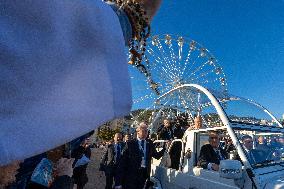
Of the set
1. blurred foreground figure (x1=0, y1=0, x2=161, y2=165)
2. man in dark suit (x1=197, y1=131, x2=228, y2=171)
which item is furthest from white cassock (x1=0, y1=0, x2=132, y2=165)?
man in dark suit (x1=197, y1=131, x2=228, y2=171)

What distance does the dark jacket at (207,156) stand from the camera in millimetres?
4284

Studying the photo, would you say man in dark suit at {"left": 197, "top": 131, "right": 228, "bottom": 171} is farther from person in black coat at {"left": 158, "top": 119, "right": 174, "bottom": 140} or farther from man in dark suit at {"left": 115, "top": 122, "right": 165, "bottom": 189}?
person in black coat at {"left": 158, "top": 119, "right": 174, "bottom": 140}

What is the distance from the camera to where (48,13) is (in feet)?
2.06

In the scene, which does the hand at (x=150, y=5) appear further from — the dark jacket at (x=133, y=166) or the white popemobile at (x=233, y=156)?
the dark jacket at (x=133, y=166)

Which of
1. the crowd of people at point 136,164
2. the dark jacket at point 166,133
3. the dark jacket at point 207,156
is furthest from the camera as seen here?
the dark jacket at point 166,133

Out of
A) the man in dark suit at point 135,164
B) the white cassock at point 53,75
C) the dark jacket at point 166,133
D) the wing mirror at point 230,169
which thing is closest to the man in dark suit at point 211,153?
the wing mirror at point 230,169

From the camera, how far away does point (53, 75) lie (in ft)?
2.04

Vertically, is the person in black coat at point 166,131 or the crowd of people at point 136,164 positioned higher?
the person in black coat at point 166,131

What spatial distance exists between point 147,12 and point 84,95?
1.38ft

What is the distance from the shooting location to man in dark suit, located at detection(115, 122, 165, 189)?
6031 millimetres

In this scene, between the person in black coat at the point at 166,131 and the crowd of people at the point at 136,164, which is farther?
the person in black coat at the point at 166,131

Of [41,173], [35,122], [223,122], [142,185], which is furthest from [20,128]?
[142,185]

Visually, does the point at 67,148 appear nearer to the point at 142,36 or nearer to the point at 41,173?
the point at 41,173

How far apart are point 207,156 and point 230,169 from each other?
1184mm
